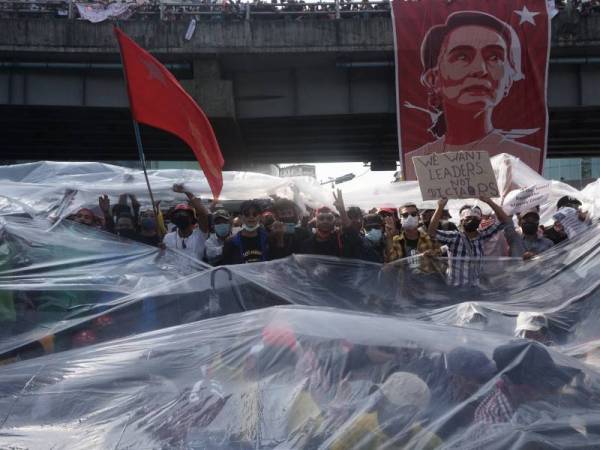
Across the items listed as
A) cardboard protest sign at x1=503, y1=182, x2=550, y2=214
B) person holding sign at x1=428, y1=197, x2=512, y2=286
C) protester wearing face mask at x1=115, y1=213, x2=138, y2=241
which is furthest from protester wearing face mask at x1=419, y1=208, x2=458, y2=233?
protester wearing face mask at x1=115, y1=213, x2=138, y2=241

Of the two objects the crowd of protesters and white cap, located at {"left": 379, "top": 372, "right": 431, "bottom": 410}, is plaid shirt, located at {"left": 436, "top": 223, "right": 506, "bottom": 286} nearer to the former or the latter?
the crowd of protesters

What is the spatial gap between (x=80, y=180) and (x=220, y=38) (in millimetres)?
10363

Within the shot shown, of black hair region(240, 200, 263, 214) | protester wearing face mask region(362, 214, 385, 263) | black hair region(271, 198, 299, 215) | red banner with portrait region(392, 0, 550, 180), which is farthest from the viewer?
red banner with portrait region(392, 0, 550, 180)

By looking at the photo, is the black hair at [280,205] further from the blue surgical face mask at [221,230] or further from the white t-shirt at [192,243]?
the white t-shirt at [192,243]

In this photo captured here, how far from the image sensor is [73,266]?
4.93 metres

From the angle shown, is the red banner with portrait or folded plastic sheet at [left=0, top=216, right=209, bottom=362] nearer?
folded plastic sheet at [left=0, top=216, right=209, bottom=362]

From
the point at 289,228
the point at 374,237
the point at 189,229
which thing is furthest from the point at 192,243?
the point at 374,237

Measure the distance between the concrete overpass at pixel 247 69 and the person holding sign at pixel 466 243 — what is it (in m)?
13.2

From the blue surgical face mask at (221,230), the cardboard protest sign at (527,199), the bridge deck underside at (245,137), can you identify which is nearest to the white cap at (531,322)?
the blue surgical face mask at (221,230)

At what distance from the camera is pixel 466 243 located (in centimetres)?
616

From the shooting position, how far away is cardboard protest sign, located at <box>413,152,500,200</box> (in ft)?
23.6

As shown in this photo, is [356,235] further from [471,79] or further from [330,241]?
[471,79]

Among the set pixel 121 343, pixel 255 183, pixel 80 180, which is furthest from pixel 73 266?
pixel 255 183

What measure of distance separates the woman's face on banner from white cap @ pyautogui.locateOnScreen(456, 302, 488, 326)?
47.8 ft
